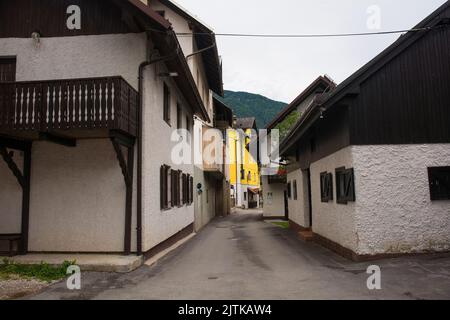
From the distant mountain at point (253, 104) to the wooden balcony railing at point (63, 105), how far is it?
10100 centimetres

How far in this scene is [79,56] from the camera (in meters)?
10.8

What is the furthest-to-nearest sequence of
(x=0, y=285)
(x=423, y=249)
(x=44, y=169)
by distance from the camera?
(x=44, y=169) < (x=423, y=249) < (x=0, y=285)

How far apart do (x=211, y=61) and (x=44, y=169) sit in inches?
563

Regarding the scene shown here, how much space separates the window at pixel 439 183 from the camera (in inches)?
395

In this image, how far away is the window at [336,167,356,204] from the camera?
1027 centimetres

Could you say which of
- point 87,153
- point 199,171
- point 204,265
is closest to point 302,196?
point 199,171

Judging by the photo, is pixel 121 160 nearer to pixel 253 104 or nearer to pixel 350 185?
pixel 350 185

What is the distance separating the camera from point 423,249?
391 inches

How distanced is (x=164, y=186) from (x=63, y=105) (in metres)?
4.55

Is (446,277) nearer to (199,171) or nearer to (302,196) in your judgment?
(302,196)

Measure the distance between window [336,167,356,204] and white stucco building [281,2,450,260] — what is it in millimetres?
31

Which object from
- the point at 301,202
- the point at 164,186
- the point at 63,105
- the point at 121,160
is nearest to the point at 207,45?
the point at 301,202

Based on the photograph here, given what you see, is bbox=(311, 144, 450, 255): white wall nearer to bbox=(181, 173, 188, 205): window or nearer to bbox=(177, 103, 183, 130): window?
bbox=(177, 103, 183, 130): window
